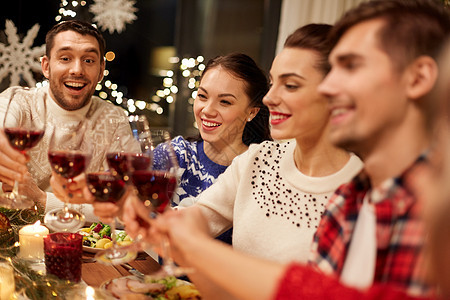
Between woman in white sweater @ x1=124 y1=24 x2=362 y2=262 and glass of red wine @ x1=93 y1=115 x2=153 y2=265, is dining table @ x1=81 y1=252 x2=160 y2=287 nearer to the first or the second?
glass of red wine @ x1=93 y1=115 x2=153 y2=265

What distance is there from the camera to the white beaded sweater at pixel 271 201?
1.54m

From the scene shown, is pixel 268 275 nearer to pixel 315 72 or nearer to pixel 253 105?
pixel 315 72

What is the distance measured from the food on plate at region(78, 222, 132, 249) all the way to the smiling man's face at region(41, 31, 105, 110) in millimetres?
1150

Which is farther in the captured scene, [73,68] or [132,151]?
[73,68]

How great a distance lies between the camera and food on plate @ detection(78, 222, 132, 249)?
1580 millimetres

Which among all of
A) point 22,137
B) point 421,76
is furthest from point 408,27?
point 22,137

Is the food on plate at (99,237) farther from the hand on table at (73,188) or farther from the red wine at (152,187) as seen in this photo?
the red wine at (152,187)

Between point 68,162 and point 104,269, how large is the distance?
0.37 meters

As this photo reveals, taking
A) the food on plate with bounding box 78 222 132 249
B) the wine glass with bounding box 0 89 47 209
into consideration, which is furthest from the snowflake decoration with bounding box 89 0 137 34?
the wine glass with bounding box 0 89 47 209

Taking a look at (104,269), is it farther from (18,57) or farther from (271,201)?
(18,57)

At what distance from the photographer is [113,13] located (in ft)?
13.8

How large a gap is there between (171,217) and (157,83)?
13.7ft

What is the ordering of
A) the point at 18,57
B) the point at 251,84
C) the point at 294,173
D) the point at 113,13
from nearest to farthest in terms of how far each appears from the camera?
the point at 294,173 → the point at 251,84 → the point at 18,57 → the point at 113,13

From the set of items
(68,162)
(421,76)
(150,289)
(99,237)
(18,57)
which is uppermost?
(421,76)
